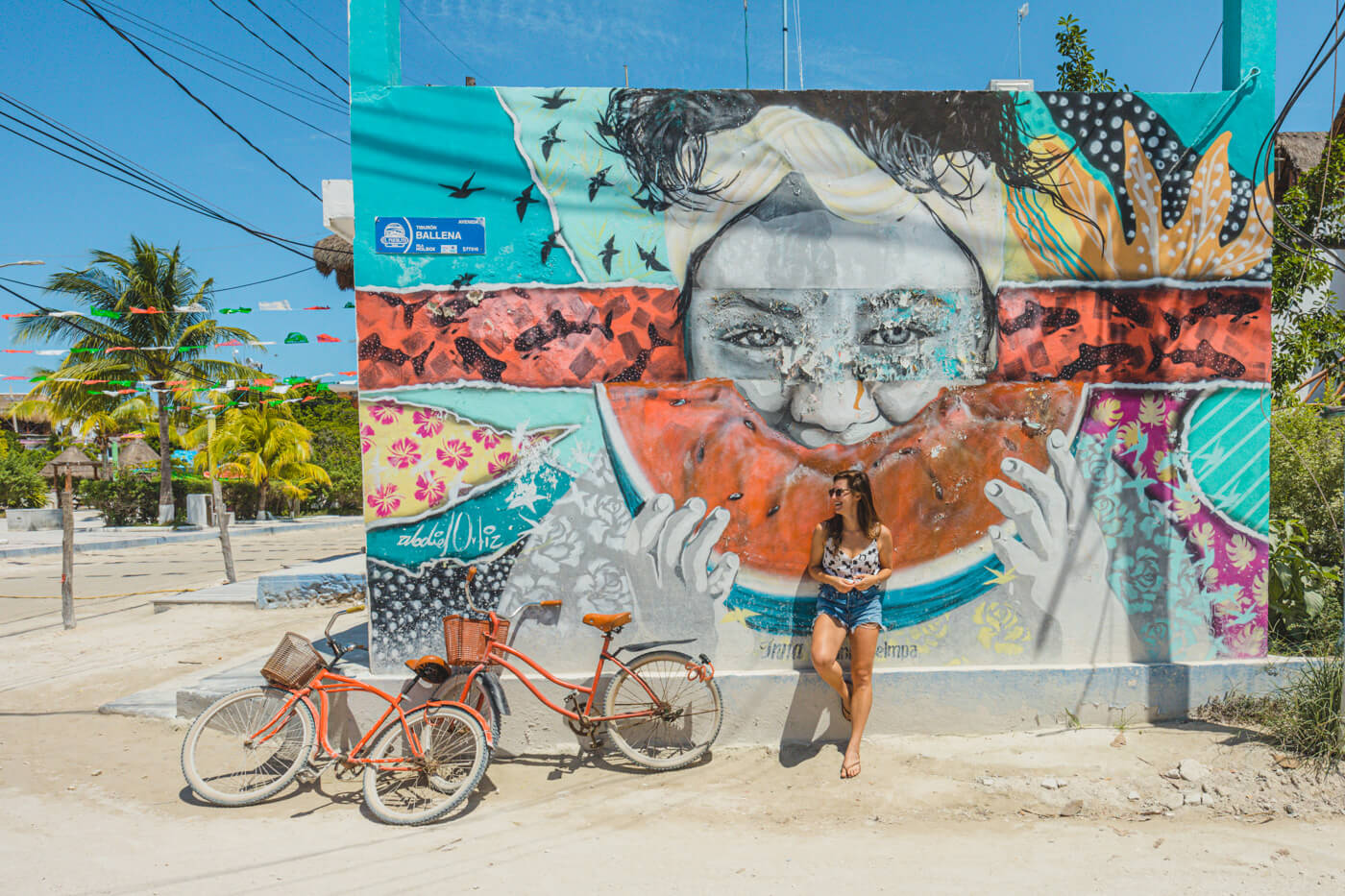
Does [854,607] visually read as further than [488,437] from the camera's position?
No

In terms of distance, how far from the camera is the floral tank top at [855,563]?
15.7ft

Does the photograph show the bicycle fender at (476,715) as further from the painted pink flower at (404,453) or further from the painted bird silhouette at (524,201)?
the painted bird silhouette at (524,201)

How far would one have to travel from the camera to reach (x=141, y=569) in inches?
599

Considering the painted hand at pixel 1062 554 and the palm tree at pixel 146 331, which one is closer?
the painted hand at pixel 1062 554

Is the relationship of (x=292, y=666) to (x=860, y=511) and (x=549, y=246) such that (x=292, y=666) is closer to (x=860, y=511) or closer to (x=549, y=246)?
(x=549, y=246)

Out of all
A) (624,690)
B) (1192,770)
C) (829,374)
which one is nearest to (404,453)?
(624,690)

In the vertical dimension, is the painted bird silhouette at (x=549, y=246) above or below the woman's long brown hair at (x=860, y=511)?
above

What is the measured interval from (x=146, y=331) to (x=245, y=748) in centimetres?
2481

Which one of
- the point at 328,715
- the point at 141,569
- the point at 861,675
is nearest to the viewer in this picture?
the point at 328,715

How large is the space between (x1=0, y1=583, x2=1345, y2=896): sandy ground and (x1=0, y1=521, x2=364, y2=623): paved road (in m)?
7.49

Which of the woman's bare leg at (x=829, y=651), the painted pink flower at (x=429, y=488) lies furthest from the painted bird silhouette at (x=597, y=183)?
the woman's bare leg at (x=829, y=651)

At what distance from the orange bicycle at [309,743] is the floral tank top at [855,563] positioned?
2246mm

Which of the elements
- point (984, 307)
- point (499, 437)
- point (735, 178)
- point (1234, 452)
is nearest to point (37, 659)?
point (499, 437)

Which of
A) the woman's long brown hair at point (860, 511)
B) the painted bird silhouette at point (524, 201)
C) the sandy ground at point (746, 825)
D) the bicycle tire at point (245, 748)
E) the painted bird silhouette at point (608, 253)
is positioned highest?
the painted bird silhouette at point (524, 201)
